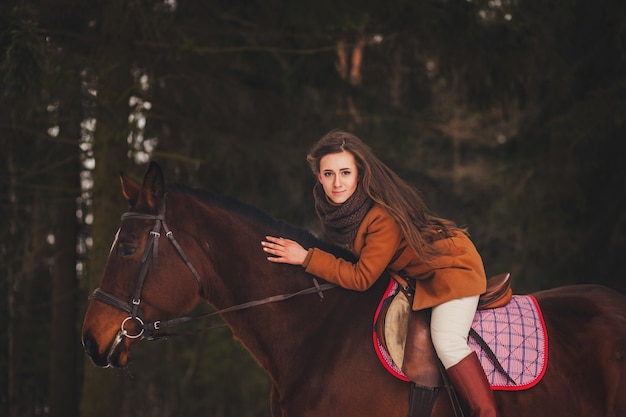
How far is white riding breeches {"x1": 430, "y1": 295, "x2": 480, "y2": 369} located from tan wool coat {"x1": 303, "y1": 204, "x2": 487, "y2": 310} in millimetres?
57

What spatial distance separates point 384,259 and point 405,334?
44 cm

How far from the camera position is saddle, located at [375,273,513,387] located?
12.8 ft

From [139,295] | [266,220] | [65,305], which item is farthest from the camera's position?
[65,305]

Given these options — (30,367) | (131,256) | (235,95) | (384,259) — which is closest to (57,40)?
(235,95)

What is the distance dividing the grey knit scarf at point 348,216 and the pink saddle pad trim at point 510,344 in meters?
0.40

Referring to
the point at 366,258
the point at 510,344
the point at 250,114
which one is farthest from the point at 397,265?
the point at 250,114

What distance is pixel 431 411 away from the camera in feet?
12.9

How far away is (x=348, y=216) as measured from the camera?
13.5ft

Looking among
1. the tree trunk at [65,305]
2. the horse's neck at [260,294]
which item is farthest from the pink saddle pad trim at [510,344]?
the tree trunk at [65,305]

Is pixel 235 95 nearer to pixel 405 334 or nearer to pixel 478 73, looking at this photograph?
pixel 478 73

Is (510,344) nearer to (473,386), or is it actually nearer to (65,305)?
(473,386)

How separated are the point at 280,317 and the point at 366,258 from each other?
25.9 inches

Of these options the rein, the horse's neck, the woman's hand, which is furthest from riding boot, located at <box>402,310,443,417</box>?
the woman's hand

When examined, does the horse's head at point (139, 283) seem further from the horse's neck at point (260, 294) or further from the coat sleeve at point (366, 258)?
the coat sleeve at point (366, 258)
